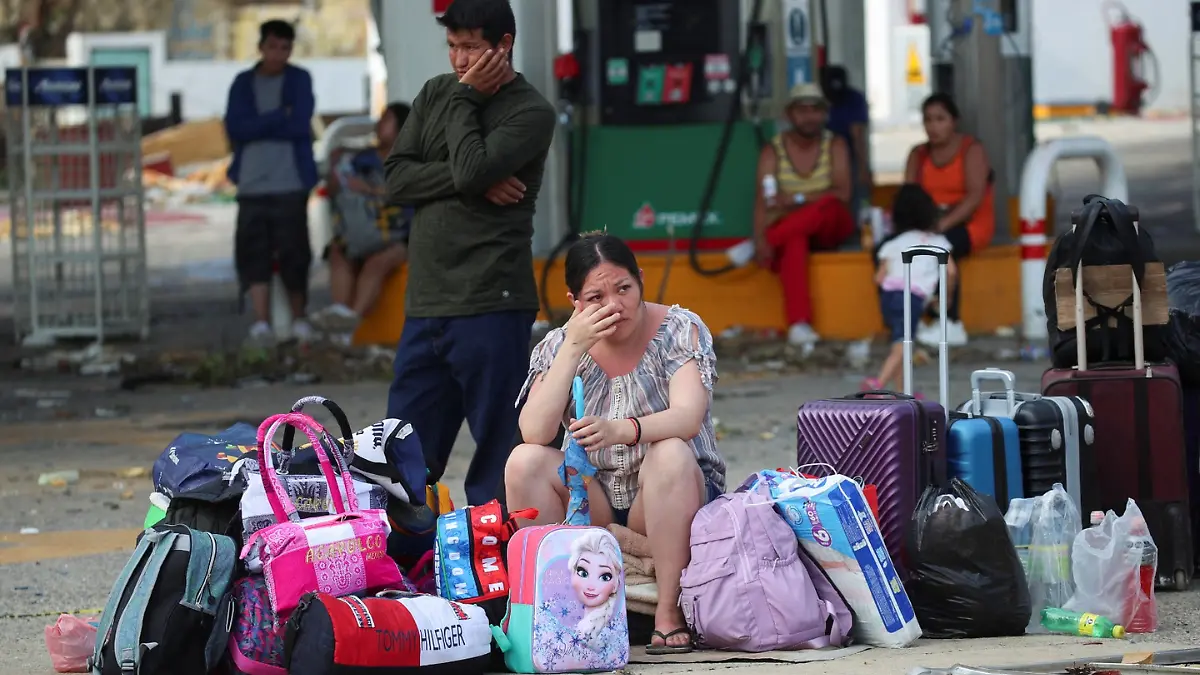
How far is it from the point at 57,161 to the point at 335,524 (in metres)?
9.12

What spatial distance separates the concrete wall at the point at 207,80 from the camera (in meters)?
39.9

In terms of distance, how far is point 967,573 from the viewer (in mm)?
5480

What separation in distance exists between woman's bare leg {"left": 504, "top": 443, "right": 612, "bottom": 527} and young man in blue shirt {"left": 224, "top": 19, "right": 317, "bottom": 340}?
23.8 ft

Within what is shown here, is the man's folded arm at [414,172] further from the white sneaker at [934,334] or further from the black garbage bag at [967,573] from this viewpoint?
the white sneaker at [934,334]

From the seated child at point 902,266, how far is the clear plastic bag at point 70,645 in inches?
194

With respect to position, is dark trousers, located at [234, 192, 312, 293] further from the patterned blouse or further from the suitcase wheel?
the suitcase wheel

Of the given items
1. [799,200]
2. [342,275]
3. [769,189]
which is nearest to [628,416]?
[769,189]

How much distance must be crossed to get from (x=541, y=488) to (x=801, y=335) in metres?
6.98

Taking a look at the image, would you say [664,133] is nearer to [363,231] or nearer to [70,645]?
[363,231]

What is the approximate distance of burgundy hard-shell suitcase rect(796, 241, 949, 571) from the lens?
18.7ft

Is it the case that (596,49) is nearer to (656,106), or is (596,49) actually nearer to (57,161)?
(656,106)

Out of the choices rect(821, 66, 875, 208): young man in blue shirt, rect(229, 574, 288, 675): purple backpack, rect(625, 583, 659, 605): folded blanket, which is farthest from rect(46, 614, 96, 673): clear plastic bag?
rect(821, 66, 875, 208): young man in blue shirt

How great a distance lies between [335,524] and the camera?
16.9 feet

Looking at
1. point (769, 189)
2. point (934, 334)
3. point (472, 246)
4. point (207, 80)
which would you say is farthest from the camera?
point (207, 80)
